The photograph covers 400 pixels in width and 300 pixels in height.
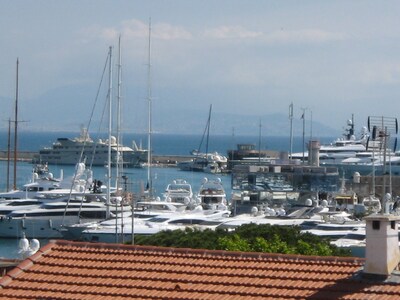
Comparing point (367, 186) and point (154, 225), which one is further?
point (367, 186)

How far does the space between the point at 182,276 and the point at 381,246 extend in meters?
2.84

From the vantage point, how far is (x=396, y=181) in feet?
299

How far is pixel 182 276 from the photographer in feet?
53.3

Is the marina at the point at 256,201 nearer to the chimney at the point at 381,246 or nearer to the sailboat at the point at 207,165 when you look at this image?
the chimney at the point at 381,246

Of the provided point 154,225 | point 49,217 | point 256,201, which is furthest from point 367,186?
point 154,225

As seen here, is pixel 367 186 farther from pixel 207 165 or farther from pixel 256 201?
pixel 207 165

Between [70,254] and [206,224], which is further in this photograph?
[206,224]

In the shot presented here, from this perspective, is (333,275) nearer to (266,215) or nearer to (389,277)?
(389,277)

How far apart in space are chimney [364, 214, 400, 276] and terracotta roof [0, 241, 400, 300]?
9.0 inches

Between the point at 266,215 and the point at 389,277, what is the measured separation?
143 feet

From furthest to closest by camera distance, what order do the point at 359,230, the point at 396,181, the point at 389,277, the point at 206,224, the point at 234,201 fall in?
the point at 396,181 → the point at 234,201 → the point at 206,224 → the point at 359,230 → the point at 389,277

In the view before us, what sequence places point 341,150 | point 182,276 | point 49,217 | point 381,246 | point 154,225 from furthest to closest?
point 341,150 → point 49,217 → point 154,225 → point 182,276 → point 381,246

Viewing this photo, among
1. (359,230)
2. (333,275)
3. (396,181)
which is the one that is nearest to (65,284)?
(333,275)

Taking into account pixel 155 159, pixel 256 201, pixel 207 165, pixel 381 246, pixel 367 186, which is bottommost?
pixel 256 201
